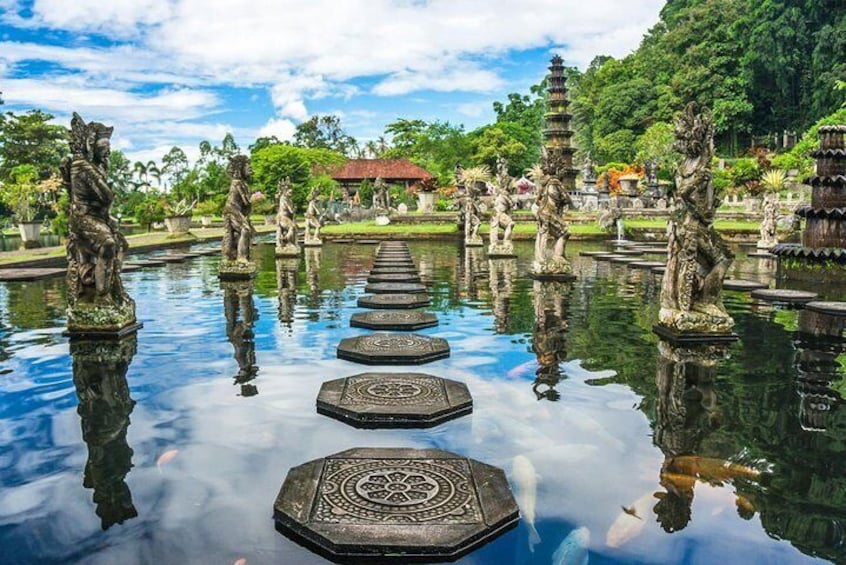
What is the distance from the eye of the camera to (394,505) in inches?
147

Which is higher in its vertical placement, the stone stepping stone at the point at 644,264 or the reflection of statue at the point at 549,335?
the stone stepping stone at the point at 644,264

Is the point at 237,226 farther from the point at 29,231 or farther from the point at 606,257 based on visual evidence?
the point at 29,231

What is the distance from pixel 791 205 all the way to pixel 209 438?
119 feet

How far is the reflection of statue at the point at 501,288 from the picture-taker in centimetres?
947

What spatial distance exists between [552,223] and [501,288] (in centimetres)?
195

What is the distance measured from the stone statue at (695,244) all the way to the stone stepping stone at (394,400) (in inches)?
133

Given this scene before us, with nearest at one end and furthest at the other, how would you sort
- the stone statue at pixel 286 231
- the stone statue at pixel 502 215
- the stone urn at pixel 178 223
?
1. the stone statue at pixel 502 215
2. the stone statue at pixel 286 231
3. the stone urn at pixel 178 223

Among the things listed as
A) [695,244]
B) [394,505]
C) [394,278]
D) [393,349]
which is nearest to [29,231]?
[394,278]

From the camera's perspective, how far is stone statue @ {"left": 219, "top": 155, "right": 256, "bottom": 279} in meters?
14.2

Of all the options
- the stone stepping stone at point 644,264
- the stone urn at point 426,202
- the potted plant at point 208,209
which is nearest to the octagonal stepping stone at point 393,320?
the stone stepping stone at point 644,264

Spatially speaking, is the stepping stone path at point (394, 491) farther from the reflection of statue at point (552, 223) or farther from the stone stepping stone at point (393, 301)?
the reflection of statue at point (552, 223)

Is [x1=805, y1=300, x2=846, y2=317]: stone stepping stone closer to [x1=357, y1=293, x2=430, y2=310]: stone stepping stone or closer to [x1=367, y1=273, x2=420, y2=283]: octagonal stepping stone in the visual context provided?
[x1=357, y1=293, x2=430, y2=310]: stone stepping stone

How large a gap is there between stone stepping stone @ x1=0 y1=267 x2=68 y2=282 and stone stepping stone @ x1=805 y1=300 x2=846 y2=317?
1440 cm

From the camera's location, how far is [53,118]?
52.0m
